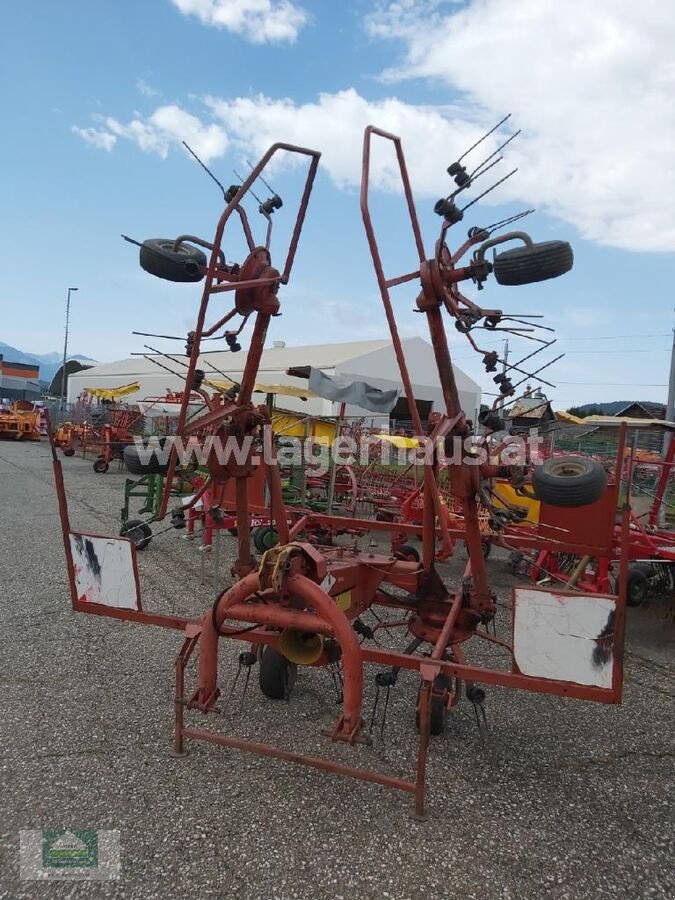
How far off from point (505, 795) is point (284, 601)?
1466 mm

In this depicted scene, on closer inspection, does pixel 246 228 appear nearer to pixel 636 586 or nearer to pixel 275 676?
pixel 275 676

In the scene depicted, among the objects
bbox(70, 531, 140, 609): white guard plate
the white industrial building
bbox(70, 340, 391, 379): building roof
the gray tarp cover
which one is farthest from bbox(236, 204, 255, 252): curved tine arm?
bbox(70, 340, 391, 379): building roof

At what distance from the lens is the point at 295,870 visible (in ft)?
7.93

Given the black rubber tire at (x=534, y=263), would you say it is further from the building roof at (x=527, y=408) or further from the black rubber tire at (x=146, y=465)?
the black rubber tire at (x=146, y=465)

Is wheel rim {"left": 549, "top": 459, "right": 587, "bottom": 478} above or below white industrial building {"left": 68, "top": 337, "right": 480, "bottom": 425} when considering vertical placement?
below

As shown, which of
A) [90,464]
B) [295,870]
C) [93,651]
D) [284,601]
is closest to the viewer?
[295,870]

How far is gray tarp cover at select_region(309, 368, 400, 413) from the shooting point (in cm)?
975

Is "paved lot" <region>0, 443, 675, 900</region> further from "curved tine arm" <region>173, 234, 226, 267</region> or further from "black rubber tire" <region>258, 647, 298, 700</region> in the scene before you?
"curved tine arm" <region>173, 234, 226, 267</region>

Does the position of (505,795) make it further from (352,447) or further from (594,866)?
(352,447)

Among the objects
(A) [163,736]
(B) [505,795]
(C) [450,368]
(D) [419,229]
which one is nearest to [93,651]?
(A) [163,736]

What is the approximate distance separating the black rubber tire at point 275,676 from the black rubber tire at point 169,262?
2.31 metres

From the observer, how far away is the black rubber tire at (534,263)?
2.68m

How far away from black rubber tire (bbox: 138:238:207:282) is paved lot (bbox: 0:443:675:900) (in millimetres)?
2454

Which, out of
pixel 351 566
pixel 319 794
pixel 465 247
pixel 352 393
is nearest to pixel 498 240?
pixel 465 247
